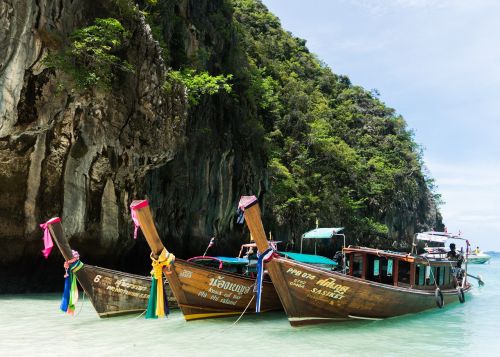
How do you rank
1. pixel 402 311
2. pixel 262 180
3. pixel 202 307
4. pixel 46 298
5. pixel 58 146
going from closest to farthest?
pixel 202 307
pixel 402 311
pixel 46 298
pixel 58 146
pixel 262 180

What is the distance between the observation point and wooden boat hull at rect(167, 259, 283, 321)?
897 centimetres

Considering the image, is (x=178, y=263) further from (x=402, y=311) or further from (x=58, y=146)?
(x=58, y=146)

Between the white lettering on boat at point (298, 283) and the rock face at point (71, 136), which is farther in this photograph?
the rock face at point (71, 136)

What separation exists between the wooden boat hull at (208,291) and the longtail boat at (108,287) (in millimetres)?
1308

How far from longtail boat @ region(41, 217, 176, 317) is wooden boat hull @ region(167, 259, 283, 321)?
1.31m

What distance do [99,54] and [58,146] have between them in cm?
296

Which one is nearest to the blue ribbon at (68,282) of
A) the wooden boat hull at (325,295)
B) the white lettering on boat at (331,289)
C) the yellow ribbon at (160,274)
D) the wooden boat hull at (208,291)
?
the wooden boat hull at (208,291)

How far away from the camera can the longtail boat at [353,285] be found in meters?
8.38

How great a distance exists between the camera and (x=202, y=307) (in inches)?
369

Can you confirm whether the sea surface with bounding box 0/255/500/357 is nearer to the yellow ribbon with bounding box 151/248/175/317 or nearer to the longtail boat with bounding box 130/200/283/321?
the longtail boat with bounding box 130/200/283/321

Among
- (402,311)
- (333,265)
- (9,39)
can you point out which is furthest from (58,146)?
(402,311)

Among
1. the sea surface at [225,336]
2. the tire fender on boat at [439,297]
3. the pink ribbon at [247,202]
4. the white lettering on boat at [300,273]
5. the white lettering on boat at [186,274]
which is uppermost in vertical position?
the pink ribbon at [247,202]

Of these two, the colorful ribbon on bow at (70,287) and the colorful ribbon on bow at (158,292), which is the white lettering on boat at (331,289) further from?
the colorful ribbon on bow at (70,287)

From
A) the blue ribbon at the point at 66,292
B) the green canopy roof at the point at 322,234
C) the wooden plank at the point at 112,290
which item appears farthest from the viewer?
the green canopy roof at the point at 322,234
